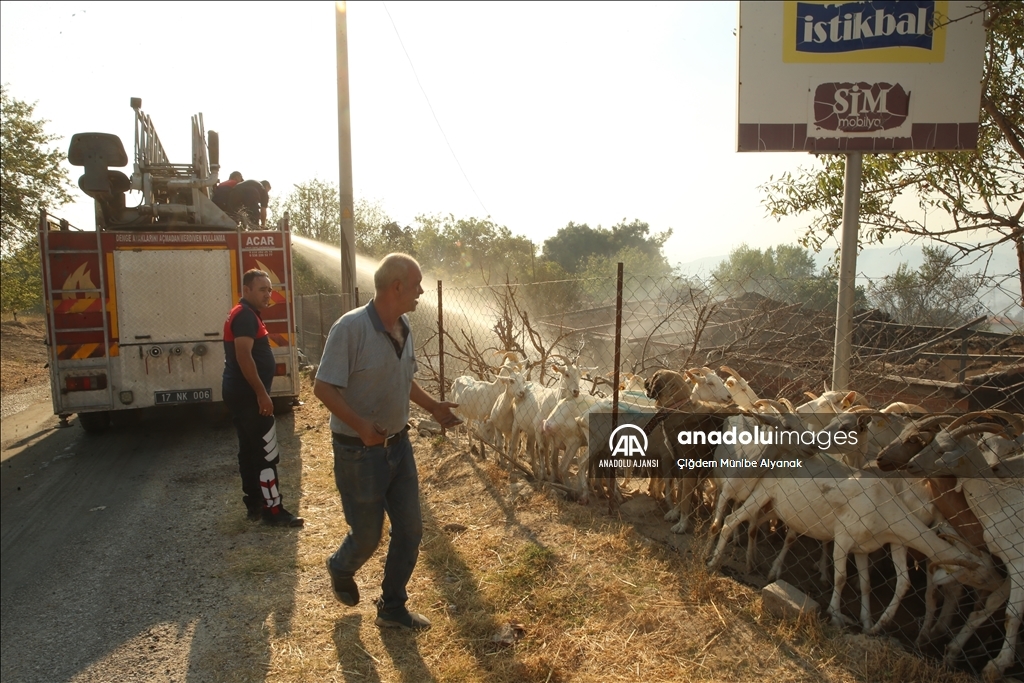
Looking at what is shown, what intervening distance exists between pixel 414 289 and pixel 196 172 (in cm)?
734

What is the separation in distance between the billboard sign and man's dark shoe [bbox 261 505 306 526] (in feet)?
16.8

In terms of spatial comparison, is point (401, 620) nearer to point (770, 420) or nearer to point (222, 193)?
point (770, 420)

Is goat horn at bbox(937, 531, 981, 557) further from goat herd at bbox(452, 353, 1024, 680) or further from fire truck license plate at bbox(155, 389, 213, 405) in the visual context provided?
fire truck license plate at bbox(155, 389, 213, 405)

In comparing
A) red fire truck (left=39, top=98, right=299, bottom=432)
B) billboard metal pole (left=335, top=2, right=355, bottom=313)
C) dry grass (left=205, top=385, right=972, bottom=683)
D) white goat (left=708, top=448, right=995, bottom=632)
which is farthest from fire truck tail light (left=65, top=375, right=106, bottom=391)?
white goat (left=708, top=448, right=995, bottom=632)

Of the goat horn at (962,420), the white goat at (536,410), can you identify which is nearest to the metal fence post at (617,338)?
the white goat at (536,410)

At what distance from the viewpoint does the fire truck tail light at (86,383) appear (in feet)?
25.0

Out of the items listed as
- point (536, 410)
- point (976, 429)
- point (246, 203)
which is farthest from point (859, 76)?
point (246, 203)

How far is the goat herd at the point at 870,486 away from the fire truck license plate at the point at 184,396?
17.6ft

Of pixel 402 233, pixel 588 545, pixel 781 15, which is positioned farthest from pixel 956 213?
pixel 402 233

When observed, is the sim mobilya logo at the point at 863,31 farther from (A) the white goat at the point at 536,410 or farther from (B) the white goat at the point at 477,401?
(B) the white goat at the point at 477,401

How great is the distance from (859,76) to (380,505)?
553 cm

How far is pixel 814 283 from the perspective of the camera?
8.78 metres

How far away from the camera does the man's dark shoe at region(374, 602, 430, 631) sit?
363cm

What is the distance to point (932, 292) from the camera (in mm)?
4414
